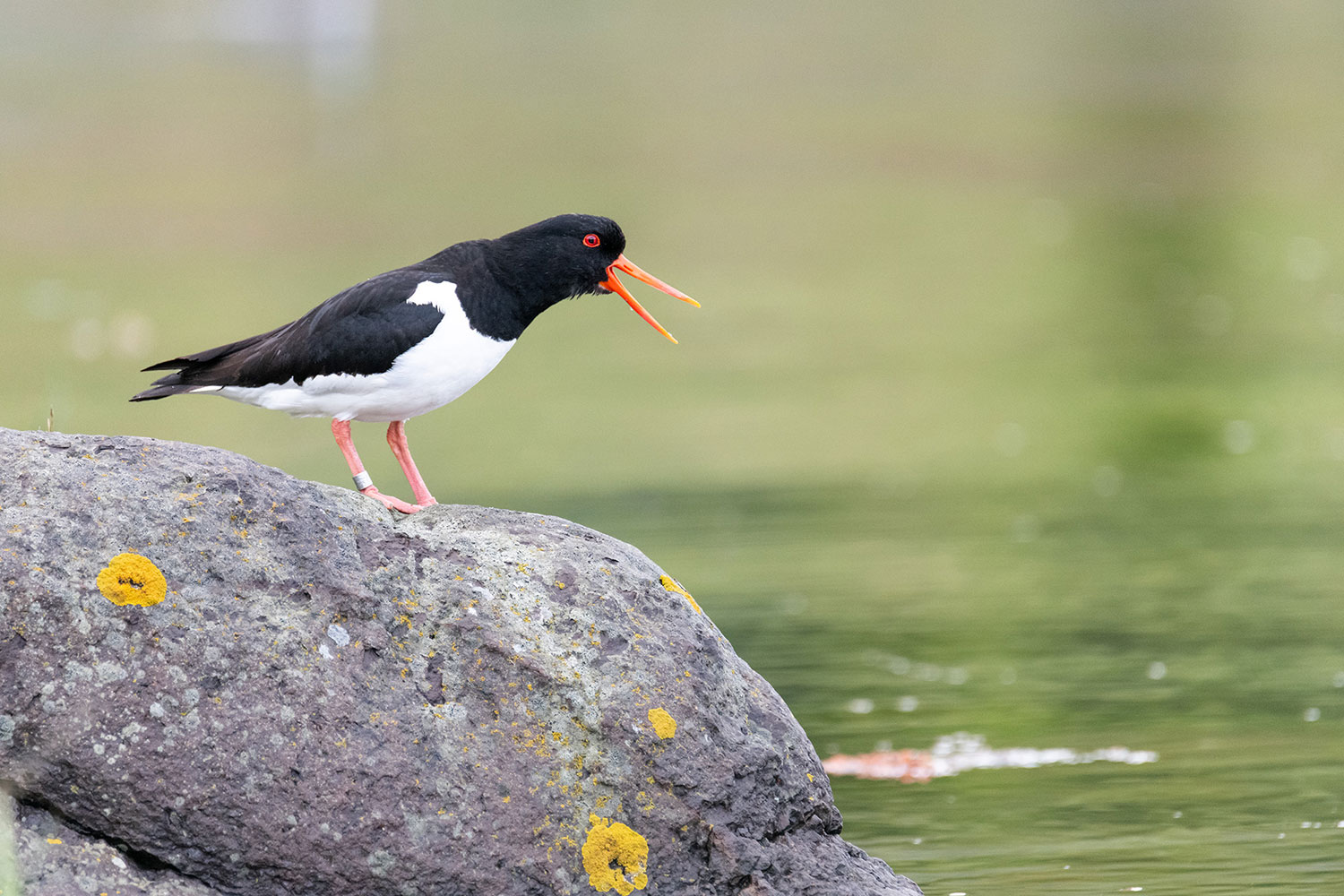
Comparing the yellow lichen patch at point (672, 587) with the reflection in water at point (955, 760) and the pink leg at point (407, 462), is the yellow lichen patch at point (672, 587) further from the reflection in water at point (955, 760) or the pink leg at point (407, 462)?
the reflection in water at point (955, 760)

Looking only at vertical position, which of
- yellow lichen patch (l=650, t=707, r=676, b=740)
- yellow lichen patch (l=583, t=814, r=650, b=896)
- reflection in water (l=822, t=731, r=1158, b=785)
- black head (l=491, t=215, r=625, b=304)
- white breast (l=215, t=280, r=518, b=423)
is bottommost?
yellow lichen patch (l=583, t=814, r=650, b=896)

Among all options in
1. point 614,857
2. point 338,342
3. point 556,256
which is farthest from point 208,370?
point 614,857

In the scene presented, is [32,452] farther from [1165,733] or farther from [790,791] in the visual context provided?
[1165,733]

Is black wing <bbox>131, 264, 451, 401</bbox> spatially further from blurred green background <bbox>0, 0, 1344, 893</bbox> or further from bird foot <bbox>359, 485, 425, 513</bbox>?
blurred green background <bbox>0, 0, 1344, 893</bbox>

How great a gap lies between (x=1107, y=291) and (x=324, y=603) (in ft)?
113

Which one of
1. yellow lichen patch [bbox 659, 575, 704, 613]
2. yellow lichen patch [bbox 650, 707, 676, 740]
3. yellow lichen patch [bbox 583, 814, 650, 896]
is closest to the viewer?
yellow lichen patch [bbox 583, 814, 650, 896]

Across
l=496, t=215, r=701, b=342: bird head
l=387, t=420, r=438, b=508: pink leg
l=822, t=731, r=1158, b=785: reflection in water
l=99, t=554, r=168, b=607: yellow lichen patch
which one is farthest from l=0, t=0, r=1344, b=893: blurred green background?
l=99, t=554, r=168, b=607: yellow lichen patch

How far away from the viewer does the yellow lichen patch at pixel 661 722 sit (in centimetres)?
727

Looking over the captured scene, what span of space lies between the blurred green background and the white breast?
253 centimetres

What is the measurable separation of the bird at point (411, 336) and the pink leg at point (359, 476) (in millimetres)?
11

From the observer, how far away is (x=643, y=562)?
7895 millimetres

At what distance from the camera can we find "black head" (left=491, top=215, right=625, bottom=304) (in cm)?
859

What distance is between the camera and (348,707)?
22.9 ft

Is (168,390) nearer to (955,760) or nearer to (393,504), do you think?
(393,504)
